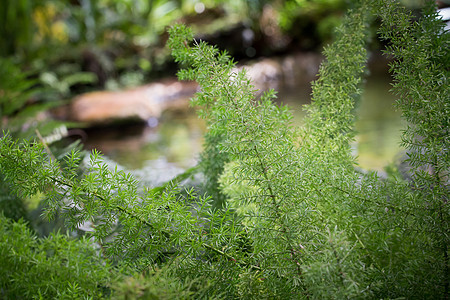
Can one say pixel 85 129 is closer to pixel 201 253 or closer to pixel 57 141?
pixel 57 141

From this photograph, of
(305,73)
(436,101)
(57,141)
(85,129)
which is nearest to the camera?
(436,101)

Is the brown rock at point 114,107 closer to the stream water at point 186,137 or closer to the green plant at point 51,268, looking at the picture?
the stream water at point 186,137

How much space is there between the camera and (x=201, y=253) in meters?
0.81

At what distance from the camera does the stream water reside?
258 centimetres

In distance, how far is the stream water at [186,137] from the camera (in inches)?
102

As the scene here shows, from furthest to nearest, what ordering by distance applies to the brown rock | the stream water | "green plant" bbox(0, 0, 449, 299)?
the brown rock, the stream water, "green plant" bbox(0, 0, 449, 299)

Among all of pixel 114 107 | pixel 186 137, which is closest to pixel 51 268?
pixel 186 137

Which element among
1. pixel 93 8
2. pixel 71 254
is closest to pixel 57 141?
pixel 71 254

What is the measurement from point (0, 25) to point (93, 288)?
305 inches

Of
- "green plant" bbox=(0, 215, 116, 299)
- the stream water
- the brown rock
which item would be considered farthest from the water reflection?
"green plant" bbox=(0, 215, 116, 299)

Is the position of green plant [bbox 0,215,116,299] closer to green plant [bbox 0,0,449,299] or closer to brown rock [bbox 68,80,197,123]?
green plant [bbox 0,0,449,299]

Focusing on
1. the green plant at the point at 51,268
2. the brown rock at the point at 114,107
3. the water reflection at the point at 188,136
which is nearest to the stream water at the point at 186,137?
the water reflection at the point at 188,136

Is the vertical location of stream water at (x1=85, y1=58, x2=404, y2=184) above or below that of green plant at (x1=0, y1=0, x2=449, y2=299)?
above

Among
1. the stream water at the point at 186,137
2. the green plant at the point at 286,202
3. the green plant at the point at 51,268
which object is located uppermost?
the stream water at the point at 186,137
